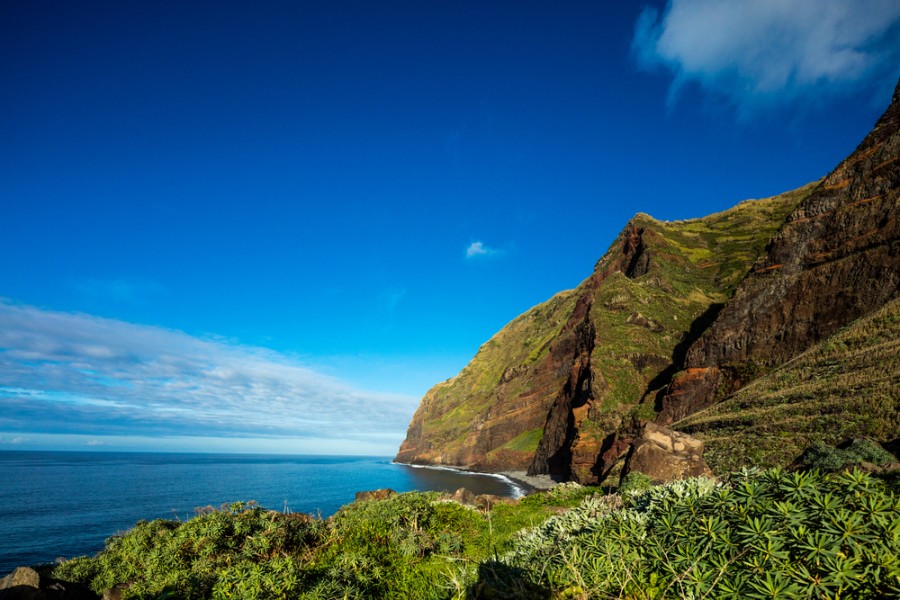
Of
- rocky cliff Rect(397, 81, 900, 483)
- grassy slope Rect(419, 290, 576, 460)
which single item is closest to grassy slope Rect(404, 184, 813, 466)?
rocky cliff Rect(397, 81, 900, 483)

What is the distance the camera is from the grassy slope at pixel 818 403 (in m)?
29.5

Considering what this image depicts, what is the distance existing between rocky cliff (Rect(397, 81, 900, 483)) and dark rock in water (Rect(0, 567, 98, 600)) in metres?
30.3

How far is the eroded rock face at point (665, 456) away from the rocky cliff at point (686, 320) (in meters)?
0.76

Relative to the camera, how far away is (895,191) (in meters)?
45.2

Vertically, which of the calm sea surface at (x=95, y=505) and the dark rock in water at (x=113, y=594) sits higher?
the dark rock in water at (x=113, y=594)

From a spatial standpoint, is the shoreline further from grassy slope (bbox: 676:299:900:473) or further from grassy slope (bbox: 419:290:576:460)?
grassy slope (bbox: 676:299:900:473)

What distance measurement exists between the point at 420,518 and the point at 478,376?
507 feet

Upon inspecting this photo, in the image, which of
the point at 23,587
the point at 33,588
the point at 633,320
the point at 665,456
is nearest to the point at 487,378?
the point at 633,320

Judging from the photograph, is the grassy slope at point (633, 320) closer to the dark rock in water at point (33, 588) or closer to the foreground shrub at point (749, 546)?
the dark rock in water at point (33, 588)

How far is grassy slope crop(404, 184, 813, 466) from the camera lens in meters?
77.6

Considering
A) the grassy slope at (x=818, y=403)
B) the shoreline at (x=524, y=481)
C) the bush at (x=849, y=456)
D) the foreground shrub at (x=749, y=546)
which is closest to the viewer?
the foreground shrub at (x=749, y=546)

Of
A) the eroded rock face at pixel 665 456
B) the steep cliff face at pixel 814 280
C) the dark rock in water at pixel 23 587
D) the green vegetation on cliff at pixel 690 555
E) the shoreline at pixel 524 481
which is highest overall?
the steep cliff face at pixel 814 280

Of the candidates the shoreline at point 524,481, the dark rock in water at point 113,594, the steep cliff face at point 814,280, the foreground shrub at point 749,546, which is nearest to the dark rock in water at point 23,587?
the dark rock in water at point 113,594

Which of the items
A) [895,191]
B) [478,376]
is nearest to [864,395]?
[895,191]
